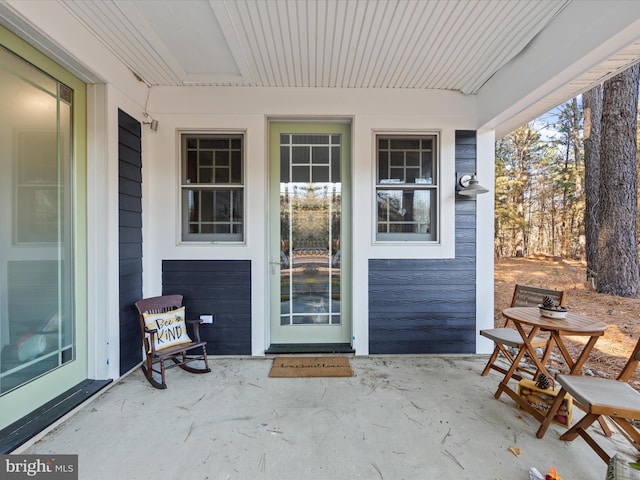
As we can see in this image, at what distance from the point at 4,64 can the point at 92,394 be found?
7.74ft

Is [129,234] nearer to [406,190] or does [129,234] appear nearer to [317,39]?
[317,39]

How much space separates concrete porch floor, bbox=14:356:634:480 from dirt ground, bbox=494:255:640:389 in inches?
50.4

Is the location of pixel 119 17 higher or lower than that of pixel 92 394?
higher

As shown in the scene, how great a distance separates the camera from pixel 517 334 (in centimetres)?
241

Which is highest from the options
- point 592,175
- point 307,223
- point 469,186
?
point 592,175

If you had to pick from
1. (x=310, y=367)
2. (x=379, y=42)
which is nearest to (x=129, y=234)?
(x=310, y=367)

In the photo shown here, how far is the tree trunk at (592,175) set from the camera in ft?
16.3

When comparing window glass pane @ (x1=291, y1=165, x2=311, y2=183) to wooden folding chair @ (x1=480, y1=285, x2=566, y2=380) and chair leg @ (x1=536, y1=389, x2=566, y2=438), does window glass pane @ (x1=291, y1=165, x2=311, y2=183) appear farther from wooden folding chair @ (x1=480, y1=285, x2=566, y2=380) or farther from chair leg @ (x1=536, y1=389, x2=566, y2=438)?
chair leg @ (x1=536, y1=389, x2=566, y2=438)

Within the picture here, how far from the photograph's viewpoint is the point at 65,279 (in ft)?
7.33

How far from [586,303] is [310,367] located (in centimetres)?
449

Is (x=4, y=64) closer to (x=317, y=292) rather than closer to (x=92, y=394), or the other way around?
(x=92, y=394)

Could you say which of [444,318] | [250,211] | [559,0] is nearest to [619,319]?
[444,318]

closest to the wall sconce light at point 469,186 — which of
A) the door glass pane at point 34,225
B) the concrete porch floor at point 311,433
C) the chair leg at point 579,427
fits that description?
the concrete porch floor at point 311,433

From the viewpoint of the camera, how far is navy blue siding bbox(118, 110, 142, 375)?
2.58 meters
